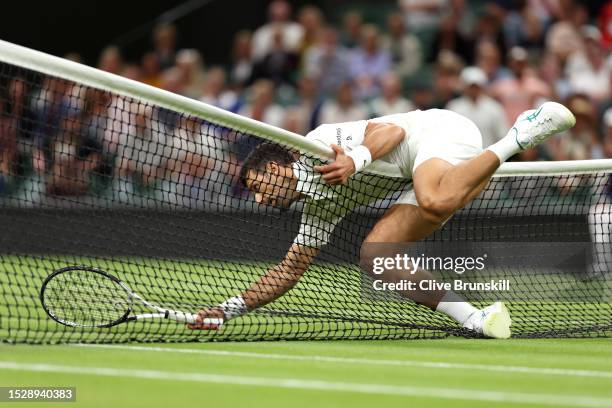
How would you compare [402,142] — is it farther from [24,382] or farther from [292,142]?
[24,382]

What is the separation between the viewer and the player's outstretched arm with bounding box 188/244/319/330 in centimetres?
718

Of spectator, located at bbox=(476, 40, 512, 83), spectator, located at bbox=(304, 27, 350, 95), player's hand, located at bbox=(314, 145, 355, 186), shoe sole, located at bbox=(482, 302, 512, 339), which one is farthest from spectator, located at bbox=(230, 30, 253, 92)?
shoe sole, located at bbox=(482, 302, 512, 339)

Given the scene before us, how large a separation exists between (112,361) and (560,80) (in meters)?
10.4

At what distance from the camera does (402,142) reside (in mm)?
7758

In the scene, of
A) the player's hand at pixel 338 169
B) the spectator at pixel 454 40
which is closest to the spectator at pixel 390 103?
the spectator at pixel 454 40

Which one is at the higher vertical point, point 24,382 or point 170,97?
point 170,97

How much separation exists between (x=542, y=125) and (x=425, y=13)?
34.8 ft

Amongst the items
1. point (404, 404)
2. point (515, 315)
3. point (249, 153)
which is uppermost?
point (249, 153)

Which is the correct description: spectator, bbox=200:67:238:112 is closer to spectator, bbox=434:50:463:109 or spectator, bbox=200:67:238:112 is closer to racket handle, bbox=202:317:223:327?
spectator, bbox=434:50:463:109

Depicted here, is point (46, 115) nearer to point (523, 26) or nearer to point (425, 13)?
point (523, 26)

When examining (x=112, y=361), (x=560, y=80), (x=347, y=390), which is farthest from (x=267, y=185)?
(x=560, y=80)

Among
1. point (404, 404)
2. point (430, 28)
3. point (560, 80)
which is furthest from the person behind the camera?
point (430, 28)

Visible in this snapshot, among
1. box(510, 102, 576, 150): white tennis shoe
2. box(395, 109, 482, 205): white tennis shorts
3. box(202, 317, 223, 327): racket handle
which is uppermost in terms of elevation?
box(510, 102, 576, 150): white tennis shoe

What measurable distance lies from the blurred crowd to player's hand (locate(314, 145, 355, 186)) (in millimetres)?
4511
